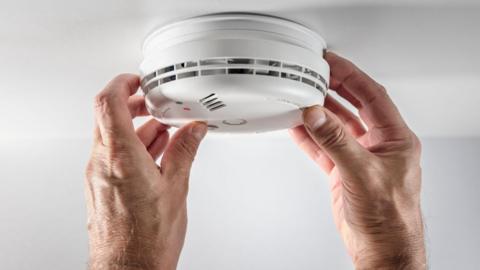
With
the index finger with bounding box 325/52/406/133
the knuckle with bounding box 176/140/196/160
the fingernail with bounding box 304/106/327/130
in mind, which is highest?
the index finger with bounding box 325/52/406/133

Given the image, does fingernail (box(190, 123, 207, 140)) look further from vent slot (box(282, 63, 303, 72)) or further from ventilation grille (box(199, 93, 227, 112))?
vent slot (box(282, 63, 303, 72))

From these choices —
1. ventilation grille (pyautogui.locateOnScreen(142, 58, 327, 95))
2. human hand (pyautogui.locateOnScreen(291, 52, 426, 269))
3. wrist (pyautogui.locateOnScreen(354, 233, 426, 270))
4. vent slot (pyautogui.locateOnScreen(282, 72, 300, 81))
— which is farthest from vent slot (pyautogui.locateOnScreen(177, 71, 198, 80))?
wrist (pyautogui.locateOnScreen(354, 233, 426, 270))

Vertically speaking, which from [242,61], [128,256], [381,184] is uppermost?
[242,61]

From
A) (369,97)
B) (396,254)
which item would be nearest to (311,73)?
(369,97)

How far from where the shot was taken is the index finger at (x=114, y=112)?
78 cm

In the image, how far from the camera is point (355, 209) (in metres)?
0.90

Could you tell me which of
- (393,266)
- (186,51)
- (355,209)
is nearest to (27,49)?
(186,51)

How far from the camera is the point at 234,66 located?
0.66m

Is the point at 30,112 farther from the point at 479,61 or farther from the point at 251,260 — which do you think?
the point at 479,61

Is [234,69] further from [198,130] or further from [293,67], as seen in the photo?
[198,130]

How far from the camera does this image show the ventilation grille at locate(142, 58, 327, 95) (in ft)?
2.16

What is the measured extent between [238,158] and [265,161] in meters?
0.07

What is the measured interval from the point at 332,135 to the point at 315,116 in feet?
0.15

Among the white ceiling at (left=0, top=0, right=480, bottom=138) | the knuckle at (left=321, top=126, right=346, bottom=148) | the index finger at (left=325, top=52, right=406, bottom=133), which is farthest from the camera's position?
the index finger at (left=325, top=52, right=406, bottom=133)
